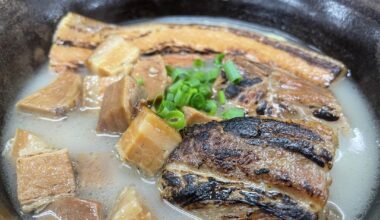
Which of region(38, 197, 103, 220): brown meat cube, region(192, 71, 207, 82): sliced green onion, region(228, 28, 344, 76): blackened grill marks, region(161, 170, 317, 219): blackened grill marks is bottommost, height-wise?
region(38, 197, 103, 220): brown meat cube

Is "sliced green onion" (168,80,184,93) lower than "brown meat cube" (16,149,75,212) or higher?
higher

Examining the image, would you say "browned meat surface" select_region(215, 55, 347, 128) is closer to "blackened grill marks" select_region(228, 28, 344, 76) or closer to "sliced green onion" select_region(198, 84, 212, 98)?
"sliced green onion" select_region(198, 84, 212, 98)

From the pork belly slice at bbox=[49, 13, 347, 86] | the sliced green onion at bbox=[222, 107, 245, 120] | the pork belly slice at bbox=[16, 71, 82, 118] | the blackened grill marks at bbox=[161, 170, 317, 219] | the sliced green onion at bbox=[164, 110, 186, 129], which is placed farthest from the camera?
the pork belly slice at bbox=[49, 13, 347, 86]

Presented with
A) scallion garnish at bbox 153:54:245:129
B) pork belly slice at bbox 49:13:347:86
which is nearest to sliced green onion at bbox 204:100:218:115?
scallion garnish at bbox 153:54:245:129

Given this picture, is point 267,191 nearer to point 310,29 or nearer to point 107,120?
point 107,120

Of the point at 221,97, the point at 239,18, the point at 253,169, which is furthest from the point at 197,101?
the point at 239,18

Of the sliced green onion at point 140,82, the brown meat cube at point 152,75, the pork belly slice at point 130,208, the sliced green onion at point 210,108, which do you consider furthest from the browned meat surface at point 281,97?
the pork belly slice at point 130,208

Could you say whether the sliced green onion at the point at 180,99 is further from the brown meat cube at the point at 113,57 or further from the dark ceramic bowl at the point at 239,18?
the dark ceramic bowl at the point at 239,18
